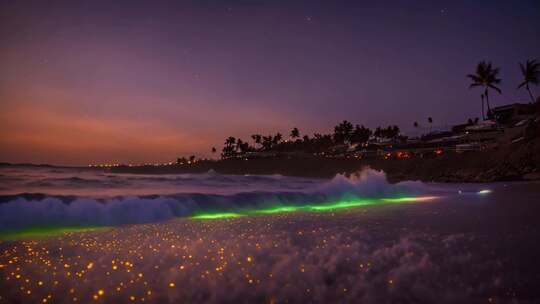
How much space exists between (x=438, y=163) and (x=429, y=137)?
5861 cm

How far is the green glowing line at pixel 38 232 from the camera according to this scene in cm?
526

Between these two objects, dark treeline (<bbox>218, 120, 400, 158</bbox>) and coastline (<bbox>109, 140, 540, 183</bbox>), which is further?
dark treeline (<bbox>218, 120, 400, 158</bbox>)

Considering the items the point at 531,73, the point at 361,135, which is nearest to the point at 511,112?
the point at 531,73

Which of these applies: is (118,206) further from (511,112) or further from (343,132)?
(343,132)

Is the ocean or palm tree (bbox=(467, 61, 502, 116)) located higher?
palm tree (bbox=(467, 61, 502, 116))

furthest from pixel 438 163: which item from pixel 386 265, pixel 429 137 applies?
pixel 429 137

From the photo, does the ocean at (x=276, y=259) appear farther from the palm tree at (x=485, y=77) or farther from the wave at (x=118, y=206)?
the palm tree at (x=485, y=77)

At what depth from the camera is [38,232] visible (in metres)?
5.71

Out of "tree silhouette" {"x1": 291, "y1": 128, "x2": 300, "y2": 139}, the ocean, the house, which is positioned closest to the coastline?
the ocean

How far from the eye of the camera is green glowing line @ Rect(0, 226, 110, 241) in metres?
5.26

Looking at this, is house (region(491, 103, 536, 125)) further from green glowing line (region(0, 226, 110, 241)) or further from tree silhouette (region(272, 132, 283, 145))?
tree silhouette (region(272, 132, 283, 145))

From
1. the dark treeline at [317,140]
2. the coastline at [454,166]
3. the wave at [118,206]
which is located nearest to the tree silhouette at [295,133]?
the dark treeline at [317,140]

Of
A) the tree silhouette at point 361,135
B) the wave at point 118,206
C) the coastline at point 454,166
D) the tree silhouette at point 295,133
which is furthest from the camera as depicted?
the tree silhouette at point 295,133

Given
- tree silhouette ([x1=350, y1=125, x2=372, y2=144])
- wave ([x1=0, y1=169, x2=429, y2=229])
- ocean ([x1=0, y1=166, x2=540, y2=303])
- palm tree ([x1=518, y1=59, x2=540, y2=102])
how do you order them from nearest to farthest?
ocean ([x1=0, y1=166, x2=540, y2=303]) < wave ([x1=0, y1=169, x2=429, y2=229]) < palm tree ([x1=518, y1=59, x2=540, y2=102]) < tree silhouette ([x1=350, y1=125, x2=372, y2=144])
